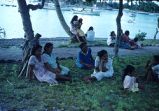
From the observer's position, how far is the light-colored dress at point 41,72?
391 inches

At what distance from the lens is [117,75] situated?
452 inches

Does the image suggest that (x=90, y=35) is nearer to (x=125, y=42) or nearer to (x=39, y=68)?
(x=125, y=42)

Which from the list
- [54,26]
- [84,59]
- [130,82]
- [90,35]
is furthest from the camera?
[54,26]

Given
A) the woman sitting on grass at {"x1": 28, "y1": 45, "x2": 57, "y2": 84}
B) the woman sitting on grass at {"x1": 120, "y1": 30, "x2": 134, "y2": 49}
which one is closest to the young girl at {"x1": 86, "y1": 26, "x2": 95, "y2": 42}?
the woman sitting on grass at {"x1": 120, "y1": 30, "x2": 134, "y2": 49}

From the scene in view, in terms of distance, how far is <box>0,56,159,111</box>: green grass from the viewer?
26.5 ft

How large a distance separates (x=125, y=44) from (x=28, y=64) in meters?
8.36

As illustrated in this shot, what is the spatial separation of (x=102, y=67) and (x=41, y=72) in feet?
5.98

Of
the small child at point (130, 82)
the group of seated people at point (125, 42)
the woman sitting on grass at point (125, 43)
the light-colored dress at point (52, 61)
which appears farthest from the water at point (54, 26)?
the small child at point (130, 82)

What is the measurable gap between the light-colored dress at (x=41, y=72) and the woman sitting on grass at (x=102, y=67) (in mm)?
1173

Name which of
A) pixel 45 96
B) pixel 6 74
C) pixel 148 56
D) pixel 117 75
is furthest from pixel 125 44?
pixel 45 96

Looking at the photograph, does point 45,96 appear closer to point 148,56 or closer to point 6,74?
point 6,74

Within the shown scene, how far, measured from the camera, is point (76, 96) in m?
8.82

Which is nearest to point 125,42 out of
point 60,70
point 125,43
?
point 125,43

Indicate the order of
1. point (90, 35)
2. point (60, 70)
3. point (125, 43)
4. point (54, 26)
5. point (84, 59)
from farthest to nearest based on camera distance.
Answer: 1. point (54, 26)
2. point (90, 35)
3. point (125, 43)
4. point (84, 59)
5. point (60, 70)
